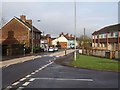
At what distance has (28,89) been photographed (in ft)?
34.5

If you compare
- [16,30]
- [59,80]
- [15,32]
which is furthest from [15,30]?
[59,80]

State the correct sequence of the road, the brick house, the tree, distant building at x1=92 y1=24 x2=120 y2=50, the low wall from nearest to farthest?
the road → the low wall → the brick house → the tree → distant building at x1=92 y1=24 x2=120 y2=50

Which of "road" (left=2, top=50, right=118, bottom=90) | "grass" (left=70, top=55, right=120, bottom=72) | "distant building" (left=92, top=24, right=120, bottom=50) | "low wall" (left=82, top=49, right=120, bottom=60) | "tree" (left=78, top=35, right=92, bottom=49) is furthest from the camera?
"distant building" (left=92, top=24, right=120, bottom=50)

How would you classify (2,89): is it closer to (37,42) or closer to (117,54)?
(117,54)

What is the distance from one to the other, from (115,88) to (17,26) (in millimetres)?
65077

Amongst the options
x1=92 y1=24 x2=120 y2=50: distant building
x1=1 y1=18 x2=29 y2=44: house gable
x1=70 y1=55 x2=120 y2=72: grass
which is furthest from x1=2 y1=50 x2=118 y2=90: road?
x1=1 y1=18 x2=29 y2=44: house gable

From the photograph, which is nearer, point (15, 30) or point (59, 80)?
point (59, 80)

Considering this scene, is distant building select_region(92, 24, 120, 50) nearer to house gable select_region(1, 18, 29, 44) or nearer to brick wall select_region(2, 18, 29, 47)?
brick wall select_region(2, 18, 29, 47)

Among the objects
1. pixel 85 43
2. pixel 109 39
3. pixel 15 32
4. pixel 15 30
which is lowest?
pixel 85 43

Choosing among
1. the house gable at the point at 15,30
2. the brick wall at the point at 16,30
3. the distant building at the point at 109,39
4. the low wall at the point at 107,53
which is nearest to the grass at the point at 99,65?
the low wall at the point at 107,53

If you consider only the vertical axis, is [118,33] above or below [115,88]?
above

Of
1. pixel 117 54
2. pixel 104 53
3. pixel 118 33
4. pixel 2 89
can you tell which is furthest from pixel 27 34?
pixel 2 89

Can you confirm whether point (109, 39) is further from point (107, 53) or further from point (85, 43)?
point (107, 53)

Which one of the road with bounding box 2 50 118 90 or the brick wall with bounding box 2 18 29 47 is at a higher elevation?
the brick wall with bounding box 2 18 29 47
